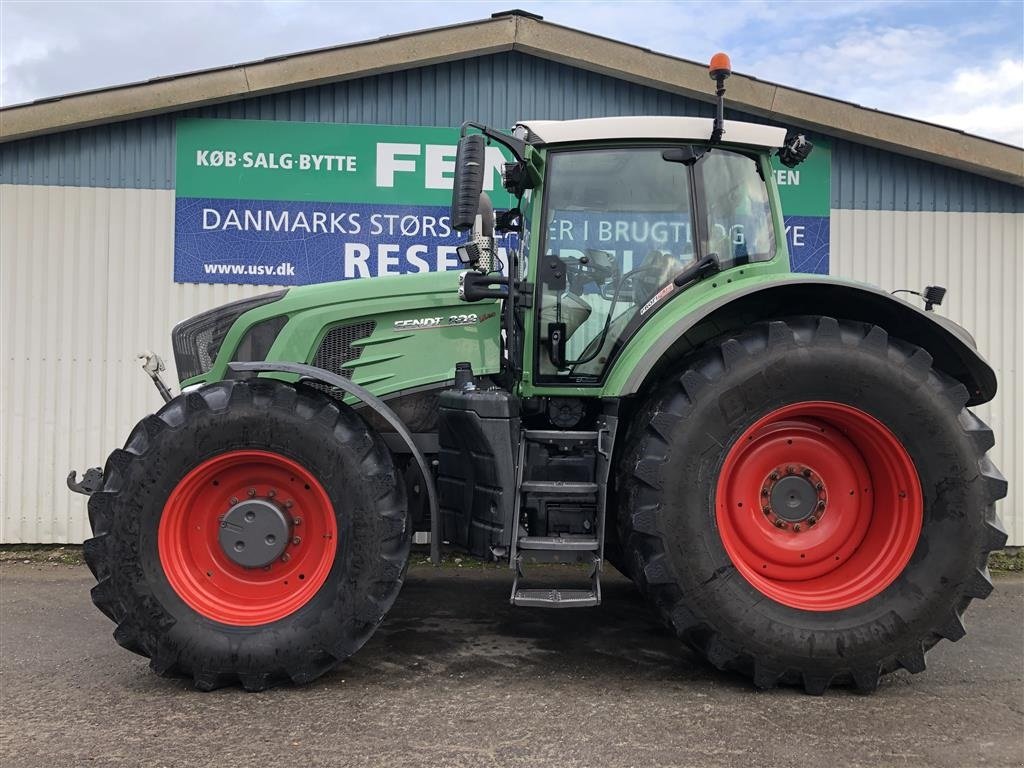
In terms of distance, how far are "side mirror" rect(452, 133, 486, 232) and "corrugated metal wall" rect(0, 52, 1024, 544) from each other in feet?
10.3

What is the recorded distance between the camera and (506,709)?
307 cm

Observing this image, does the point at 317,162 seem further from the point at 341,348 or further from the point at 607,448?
the point at 607,448

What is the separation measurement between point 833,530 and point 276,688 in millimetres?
2560

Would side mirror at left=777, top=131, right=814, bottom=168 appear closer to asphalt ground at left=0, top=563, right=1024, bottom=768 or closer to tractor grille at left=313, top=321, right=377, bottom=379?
tractor grille at left=313, top=321, right=377, bottom=379

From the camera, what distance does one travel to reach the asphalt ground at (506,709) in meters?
2.69

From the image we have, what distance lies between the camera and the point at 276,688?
10.8 ft

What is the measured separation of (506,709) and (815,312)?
2290 millimetres

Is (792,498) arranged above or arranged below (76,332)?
below

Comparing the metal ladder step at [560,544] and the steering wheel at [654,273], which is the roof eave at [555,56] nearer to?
the steering wheel at [654,273]

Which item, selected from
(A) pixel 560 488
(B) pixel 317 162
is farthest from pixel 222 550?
(B) pixel 317 162

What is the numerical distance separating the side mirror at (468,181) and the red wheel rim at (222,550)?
4.28 feet

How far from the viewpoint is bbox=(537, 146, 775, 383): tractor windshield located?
11.8 feet

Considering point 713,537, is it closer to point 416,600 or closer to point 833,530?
point 833,530

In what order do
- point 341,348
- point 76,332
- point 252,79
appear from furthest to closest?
1. point 76,332
2. point 252,79
3. point 341,348
